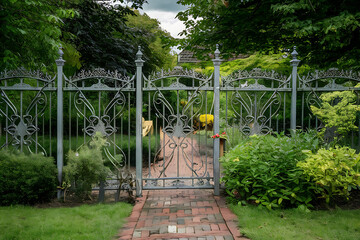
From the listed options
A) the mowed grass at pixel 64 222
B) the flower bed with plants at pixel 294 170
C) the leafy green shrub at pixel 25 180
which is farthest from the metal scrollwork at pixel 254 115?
the leafy green shrub at pixel 25 180

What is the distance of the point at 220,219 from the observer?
4574 mm

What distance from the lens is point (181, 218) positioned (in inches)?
181

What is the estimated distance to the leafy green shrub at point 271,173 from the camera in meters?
4.81

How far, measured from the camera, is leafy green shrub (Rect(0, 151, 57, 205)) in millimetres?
5055

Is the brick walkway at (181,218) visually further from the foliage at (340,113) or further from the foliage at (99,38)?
the foliage at (99,38)

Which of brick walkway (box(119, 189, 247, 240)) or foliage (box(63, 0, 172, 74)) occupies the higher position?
foliage (box(63, 0, 172, 74))

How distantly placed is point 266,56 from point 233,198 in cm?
626

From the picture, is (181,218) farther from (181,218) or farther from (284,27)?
(284,27)

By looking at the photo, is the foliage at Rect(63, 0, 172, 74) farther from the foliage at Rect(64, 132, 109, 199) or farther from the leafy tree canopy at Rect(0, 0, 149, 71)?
the foliage at Rect(64, 132, 109, 199)

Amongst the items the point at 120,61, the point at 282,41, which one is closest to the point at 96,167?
the point at 120,61

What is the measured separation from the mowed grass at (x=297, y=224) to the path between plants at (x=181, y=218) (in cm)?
19

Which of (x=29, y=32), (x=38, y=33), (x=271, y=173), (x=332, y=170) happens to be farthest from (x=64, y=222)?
(x=29, y=32)

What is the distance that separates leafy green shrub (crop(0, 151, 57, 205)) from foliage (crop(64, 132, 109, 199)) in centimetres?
31

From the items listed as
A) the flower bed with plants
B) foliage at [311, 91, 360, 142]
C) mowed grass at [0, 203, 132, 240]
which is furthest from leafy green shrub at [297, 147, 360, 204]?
mowed grass at [0, 203, 132, 240]
